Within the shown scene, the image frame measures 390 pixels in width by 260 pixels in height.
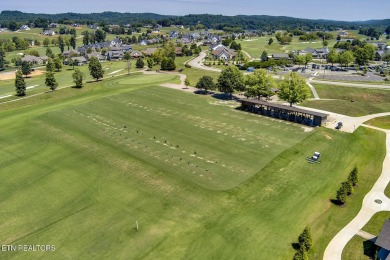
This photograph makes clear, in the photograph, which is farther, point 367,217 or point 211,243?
point 367,217

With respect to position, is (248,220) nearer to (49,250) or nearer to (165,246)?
(165,246)

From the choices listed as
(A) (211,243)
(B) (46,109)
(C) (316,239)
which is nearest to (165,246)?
(A) (211,243)

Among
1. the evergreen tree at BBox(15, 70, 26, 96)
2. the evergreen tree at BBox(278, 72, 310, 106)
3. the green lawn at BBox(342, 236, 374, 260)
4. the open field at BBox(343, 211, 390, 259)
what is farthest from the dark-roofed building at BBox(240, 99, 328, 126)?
the evergreen tree at BBox(15, 70, 26, 96)

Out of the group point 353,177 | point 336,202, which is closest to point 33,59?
point 353,177

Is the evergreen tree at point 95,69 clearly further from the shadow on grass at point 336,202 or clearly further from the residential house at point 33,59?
the shadow on grass at point 336,202

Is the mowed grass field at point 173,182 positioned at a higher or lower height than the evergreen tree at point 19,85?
lower

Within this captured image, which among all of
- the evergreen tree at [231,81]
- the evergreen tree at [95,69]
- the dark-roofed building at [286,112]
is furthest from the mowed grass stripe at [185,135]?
the evergreen tree at [95,69]
